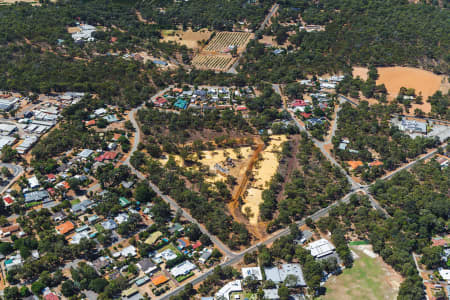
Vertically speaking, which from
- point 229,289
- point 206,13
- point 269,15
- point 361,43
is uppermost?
point 206,13

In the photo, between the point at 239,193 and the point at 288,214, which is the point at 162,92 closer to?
the point at 239,193

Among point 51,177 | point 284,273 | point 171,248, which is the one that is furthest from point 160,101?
point 284,273

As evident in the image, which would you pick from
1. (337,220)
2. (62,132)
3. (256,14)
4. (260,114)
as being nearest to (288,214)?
(337,220)

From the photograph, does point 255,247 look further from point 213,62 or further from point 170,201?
point 213,62

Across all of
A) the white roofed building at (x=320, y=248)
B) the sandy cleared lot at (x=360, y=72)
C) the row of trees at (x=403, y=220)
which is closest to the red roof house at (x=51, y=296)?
the white roofed building at (x=320, y=248)

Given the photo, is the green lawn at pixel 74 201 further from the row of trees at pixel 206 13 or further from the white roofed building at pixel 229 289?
the row of trees at pixel 206 13

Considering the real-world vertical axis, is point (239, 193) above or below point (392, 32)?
below

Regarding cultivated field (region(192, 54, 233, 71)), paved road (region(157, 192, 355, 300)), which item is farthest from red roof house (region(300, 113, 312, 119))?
cultivated field (region(192, 54, 233, 71))
